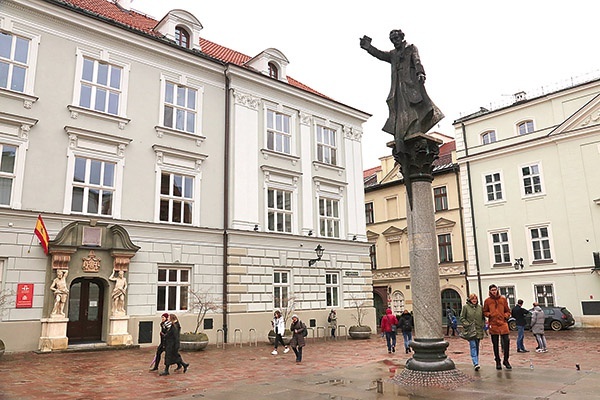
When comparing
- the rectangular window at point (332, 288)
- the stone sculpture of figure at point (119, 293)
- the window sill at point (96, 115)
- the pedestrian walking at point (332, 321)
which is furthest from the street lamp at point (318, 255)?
the window sill at point (96, 115)

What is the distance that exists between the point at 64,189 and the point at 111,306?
183 inches

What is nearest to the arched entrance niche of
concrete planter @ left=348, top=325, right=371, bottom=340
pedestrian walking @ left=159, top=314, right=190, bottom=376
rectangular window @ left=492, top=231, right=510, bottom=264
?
pedestrian walking @ left=159, top=314, right=190, bottom=376

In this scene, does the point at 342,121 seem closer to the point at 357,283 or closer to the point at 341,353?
the point at 357,283

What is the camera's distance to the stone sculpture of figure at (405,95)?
10.8 meters

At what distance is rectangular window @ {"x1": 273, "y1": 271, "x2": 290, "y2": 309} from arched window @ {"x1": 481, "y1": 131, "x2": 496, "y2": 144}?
1966cm

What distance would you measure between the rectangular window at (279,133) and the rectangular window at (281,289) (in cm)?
623

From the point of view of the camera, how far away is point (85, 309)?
18.9m

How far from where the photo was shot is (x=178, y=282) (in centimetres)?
2077

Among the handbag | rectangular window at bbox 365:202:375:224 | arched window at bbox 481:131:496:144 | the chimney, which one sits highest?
the chimney

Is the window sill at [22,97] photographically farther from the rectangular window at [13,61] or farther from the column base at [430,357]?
the column base at [430,357]

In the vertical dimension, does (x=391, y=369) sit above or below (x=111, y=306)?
below

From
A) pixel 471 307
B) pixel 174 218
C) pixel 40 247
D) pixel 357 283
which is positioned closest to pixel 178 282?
pixel 174 218

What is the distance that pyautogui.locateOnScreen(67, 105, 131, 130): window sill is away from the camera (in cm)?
1894

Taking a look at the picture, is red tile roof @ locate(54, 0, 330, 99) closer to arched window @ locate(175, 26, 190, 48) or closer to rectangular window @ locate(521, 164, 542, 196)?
arched window @ locate(175, 26, 190, 48)
